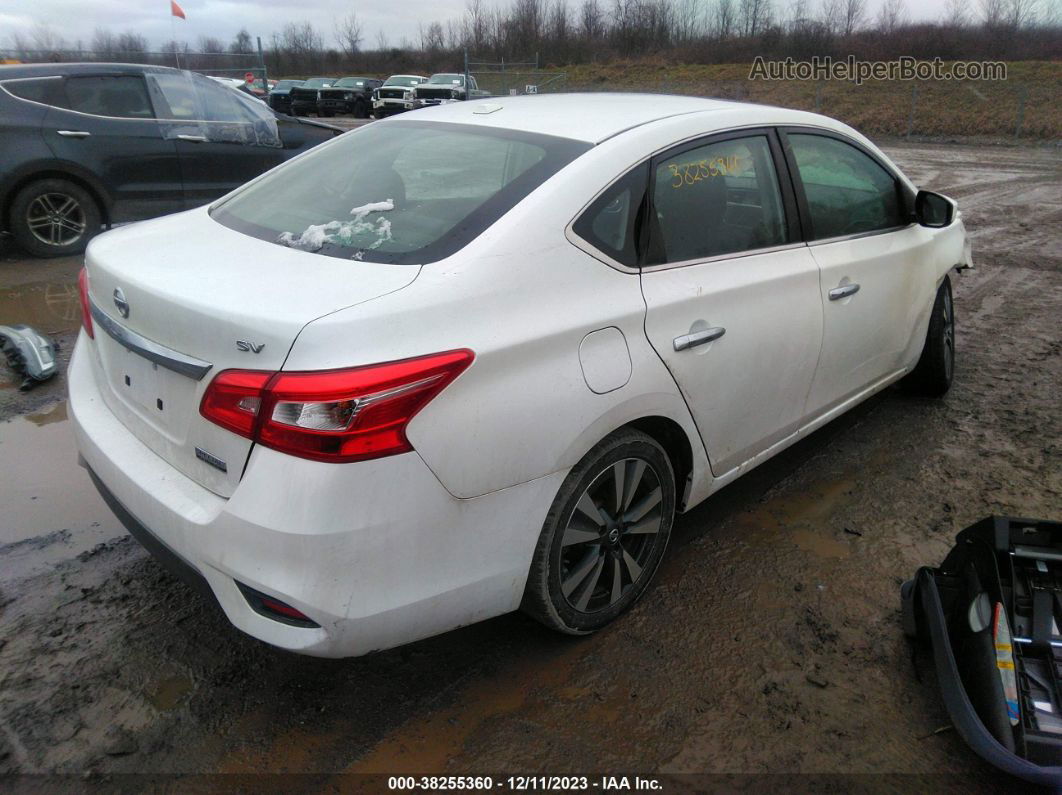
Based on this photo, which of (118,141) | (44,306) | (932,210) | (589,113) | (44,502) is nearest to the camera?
(589,113)

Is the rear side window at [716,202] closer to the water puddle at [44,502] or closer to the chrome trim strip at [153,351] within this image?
the chrome trim strip at [153,351]

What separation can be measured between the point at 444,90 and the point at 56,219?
2207cm

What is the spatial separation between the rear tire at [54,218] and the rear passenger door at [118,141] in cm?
20

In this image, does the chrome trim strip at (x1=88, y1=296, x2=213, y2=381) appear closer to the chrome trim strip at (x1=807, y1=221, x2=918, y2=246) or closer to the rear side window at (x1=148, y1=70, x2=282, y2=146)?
the chrome trim strip at (x1=807, y1=221, x2=918, y2=246)

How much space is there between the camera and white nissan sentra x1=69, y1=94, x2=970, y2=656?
1903mm

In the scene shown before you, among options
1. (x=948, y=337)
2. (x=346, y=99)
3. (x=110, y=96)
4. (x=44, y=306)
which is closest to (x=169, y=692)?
→ (x=948, y=337)

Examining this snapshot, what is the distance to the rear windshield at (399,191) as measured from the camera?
2.31m

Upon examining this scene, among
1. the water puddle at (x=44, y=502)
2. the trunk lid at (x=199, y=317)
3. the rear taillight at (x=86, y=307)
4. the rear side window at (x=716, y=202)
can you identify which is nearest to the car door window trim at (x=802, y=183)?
the rear side window at (x=716, y=202)

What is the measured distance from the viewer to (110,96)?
7543 millimetres

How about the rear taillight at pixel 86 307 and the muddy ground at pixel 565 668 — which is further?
the rear taillight at pixel 86 307

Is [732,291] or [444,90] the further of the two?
[444,90]

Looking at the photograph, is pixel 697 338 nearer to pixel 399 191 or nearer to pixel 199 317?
pixel 399 191

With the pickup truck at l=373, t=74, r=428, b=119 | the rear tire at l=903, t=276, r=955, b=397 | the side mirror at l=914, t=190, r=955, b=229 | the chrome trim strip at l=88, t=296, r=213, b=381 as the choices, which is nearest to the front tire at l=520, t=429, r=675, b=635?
the chrome trim strip at l=88, t=296, r=213, b=381

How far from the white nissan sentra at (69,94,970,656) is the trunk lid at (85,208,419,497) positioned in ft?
0.03
